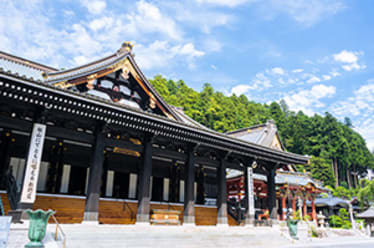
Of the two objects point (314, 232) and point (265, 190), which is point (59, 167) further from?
point (265, 190)

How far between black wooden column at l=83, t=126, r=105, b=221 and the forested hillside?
39.1 metres

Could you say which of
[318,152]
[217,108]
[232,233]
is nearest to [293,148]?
[318,152]

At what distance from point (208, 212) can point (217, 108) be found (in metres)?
32.4

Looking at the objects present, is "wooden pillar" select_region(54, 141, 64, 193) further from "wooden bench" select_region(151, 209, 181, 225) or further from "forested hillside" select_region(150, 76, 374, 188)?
"forested hillside" select_region(150, 76, 374, 188)

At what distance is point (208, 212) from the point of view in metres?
18.5

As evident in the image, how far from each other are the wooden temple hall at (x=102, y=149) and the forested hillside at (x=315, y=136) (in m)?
34.1

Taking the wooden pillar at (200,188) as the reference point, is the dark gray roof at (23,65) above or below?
above

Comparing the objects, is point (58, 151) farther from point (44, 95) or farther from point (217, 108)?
point (217, 108)

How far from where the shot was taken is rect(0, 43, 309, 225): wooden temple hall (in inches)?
408

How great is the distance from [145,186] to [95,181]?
7.41 ft

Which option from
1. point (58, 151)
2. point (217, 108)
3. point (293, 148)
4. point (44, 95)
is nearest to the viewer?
point (44, 95)

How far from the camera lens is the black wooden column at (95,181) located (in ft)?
36.4

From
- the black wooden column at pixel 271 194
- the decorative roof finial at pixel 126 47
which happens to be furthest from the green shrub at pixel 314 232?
the decorative roof finial at pixel 126 47

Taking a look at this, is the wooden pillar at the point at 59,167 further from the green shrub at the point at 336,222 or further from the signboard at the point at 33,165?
the green shrub at the point at 336,222
